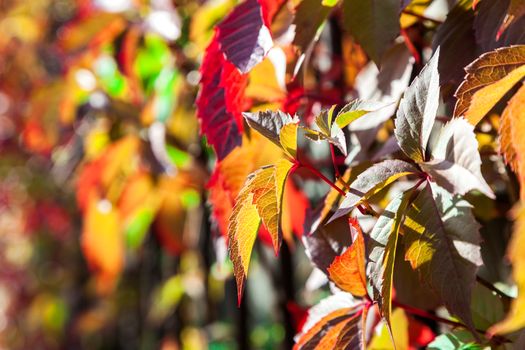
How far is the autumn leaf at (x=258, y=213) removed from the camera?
0.48 m

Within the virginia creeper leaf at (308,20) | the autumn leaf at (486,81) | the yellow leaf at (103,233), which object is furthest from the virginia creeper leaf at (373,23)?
the yellow leaf at (103,233)

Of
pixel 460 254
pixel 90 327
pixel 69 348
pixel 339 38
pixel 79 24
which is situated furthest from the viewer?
pixel 69 348

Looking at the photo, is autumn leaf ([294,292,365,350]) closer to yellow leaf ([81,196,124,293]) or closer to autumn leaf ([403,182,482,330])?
autumn leaf ([403,182,482,330])

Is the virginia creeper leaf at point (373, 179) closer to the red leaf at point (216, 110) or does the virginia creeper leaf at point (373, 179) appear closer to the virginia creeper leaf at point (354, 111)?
the virginia creeper leaf at point (354, 111)

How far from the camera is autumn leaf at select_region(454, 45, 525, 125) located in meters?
0.43

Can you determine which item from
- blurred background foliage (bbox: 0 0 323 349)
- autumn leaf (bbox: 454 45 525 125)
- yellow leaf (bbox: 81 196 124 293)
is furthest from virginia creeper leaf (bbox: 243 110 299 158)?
yellow leaf (bbox: 81 196 124 293)

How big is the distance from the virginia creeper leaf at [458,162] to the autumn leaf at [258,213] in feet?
0.34

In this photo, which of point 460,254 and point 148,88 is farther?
point 148,88

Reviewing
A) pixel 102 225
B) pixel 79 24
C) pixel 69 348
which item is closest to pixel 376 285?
pixel 79 24

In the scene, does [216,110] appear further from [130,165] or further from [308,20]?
[130,165]

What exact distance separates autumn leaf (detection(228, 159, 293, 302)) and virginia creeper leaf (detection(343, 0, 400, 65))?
14 cm

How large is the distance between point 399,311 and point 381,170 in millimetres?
228

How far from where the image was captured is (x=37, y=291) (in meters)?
2.92

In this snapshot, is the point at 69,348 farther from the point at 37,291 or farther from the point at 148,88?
the point at 148,88
